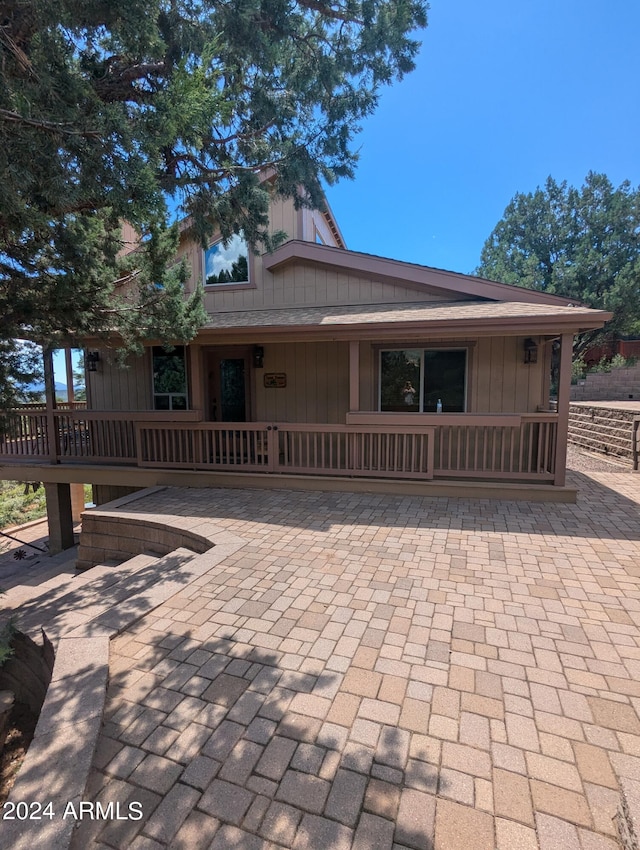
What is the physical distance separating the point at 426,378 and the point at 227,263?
5.22 m

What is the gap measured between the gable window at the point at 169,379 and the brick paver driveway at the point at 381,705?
18.1 feet

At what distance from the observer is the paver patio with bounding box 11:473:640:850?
161cm

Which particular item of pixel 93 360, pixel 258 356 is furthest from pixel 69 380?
pixel 258 356

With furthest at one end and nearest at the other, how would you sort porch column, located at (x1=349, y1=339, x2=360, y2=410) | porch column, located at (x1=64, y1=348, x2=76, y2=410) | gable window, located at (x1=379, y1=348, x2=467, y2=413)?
porch column, located at (x1=64, y1=348, x2=76, y2=410) < gable window, located at (x1=379, y1=348, x2=467, y2=413) < porch column, located at (x1=349, y1=339, x2=360, y2=410)

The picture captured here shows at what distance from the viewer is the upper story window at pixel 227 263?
9.10m

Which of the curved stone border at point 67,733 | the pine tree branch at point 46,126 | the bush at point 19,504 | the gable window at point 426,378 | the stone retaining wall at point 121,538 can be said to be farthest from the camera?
the bush at point 19,504

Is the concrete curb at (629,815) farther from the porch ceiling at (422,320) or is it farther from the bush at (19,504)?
the bush at (19,504)

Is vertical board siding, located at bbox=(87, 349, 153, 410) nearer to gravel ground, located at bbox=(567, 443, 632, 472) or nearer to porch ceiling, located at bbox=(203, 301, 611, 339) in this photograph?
porch ceiling, located at bbox=(203, 301, 611, 339)

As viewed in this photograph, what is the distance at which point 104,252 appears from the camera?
479cm

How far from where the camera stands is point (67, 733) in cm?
201

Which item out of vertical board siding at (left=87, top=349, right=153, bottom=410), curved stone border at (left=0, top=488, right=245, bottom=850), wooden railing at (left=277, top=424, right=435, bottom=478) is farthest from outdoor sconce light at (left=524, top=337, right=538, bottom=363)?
vertical board siding at (left=87, top=349, right=153, bottom=410)

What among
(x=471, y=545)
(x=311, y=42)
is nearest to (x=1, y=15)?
(x=311, y=42)

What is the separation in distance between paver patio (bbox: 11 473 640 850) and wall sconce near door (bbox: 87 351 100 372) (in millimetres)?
7338

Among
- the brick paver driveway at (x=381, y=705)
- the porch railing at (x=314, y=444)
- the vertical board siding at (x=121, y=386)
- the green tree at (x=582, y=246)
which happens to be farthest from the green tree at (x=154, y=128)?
the green tree at (x=582, y=246)
